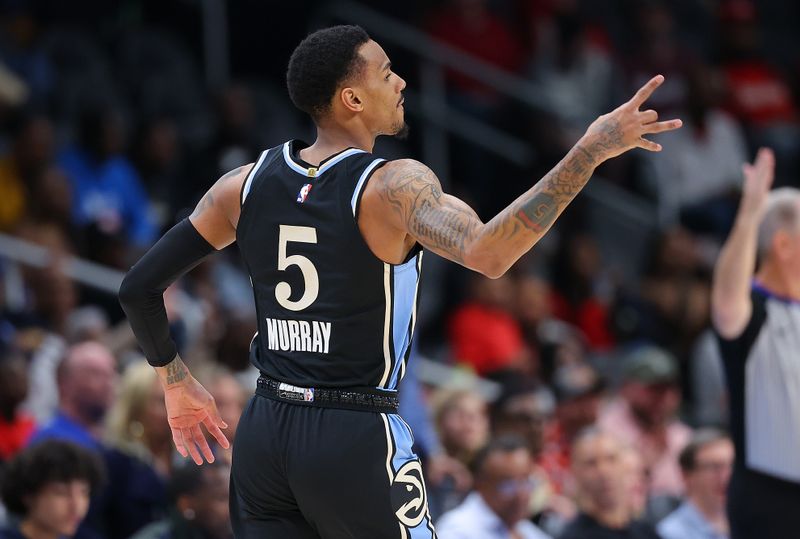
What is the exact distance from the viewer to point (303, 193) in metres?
3.95

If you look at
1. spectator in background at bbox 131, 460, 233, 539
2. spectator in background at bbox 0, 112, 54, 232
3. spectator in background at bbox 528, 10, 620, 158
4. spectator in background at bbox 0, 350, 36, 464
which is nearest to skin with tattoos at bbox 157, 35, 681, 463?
spectator in background at bbox 131, 460, 233, 539

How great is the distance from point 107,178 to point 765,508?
19.2 feet

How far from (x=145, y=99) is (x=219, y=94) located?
578mm

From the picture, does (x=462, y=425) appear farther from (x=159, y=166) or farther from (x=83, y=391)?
(x=159, y=166)

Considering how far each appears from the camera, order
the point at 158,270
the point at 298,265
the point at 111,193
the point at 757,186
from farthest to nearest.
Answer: the point at 111,193 → the point at 757,186 → the point at 158,270 → the point at 298,265

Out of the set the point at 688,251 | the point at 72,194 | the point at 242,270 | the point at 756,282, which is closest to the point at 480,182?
the point at 688,251

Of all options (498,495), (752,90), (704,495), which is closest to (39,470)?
(498,495)

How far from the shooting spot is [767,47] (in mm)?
14617

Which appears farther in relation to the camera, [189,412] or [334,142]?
[189,412]

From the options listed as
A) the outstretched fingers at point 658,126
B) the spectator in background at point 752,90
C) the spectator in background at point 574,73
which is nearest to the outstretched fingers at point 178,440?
the outstretched fingers at point 658,126

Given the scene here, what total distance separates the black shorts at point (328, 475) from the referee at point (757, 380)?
6.68 ft

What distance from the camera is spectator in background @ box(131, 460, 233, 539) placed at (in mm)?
5914

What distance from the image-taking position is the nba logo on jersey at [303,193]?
3.94 meters

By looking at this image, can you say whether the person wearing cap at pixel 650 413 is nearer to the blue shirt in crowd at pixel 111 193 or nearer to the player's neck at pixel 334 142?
the blue shirt in crowd at pixel 111 193
